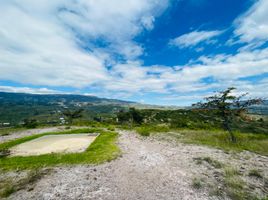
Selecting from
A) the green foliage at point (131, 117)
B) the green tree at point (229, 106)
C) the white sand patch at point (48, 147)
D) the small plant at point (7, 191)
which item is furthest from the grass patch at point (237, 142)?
the green foliage at point (131, 117)

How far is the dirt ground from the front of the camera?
261 inches

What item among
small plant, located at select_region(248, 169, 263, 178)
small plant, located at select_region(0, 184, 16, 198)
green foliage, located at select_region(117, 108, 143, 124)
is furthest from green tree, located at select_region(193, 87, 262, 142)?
green foliage, located at select_region(117, 108, 143, 124)

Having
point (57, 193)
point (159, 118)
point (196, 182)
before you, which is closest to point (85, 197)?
point (57, 193)

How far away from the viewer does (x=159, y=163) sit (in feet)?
34.0

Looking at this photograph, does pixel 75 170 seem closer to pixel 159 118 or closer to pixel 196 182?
pixel 196 182

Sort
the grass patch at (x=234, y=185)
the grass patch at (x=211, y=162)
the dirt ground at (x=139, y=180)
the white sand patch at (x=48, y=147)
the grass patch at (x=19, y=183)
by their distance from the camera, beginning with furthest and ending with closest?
the white sand patch at (x=48, y=147) → the grass patch at (x=211, y=162) → the grass patch at (x=19, y=183) → the dirt ground at (x=139, y=180) → the grass patch at (x=234, y=185)

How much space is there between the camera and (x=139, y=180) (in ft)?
26.1

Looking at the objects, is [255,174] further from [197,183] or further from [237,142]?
[237,142]

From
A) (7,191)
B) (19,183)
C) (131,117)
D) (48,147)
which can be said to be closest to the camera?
(7,191)

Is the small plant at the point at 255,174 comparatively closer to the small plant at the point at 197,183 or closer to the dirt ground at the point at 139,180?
the dirt ground at the point at 139,180

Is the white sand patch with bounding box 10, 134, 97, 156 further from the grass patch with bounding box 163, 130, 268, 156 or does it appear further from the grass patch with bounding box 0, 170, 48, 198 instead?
the grass patch with bounding box 163, 130, 268, 156

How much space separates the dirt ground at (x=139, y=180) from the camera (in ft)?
21.7

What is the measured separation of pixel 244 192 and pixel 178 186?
2427 millimetres

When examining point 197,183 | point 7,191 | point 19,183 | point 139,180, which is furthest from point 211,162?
point 7,191
